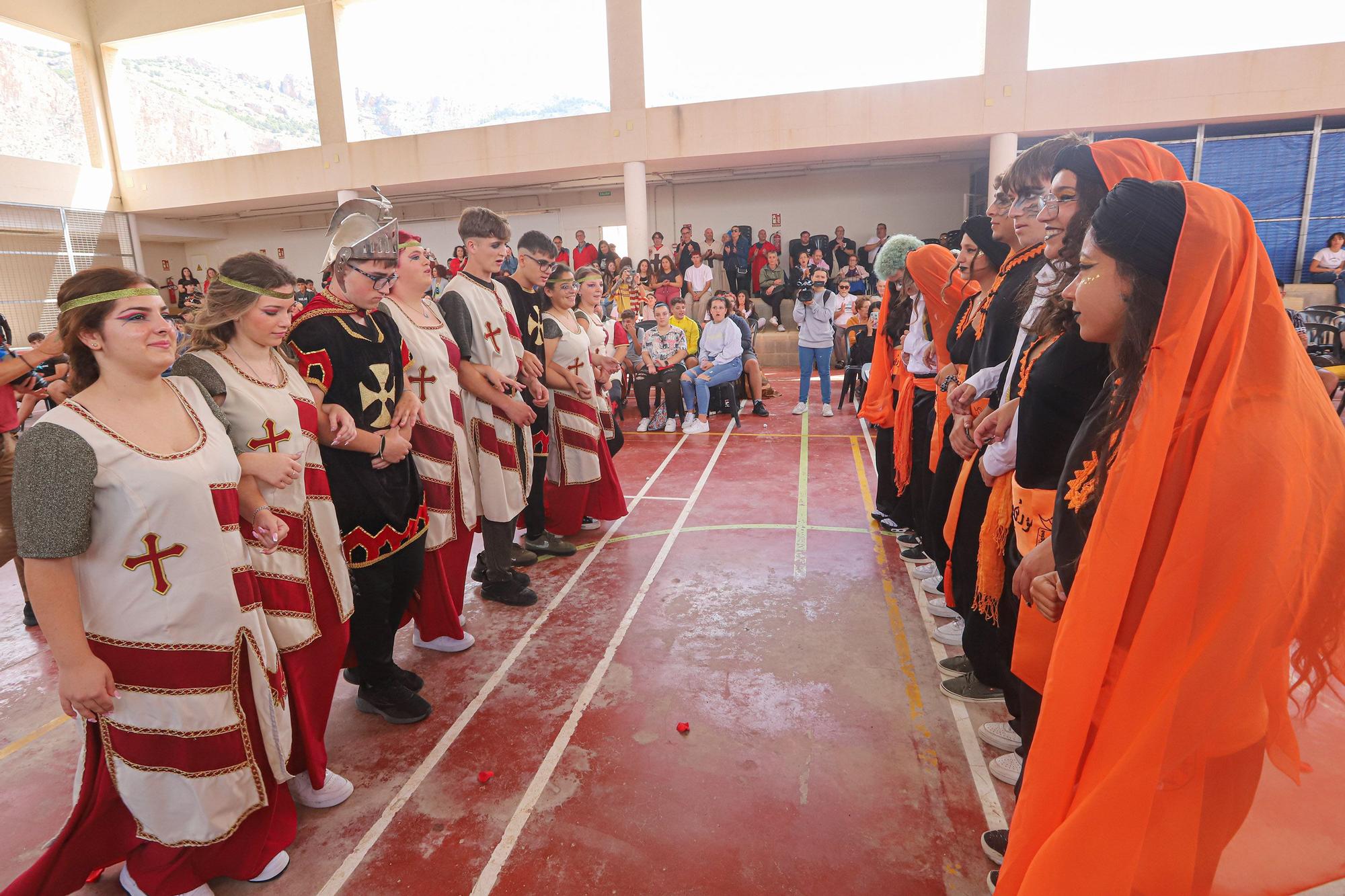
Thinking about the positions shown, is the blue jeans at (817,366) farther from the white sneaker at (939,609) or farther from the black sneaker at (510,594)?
the black sneaker at (510,594)

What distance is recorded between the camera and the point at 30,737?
2809 mm

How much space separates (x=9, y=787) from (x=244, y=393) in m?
1.82

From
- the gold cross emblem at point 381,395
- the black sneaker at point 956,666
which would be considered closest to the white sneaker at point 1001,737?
the black sneaker at point 956,666

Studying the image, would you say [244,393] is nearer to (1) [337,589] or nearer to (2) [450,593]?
(1) [337,589]

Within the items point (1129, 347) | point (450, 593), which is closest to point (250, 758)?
point (450, 593)

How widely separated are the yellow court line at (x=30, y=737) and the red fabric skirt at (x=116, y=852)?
1.14 metres

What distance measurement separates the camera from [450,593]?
3.25 metres

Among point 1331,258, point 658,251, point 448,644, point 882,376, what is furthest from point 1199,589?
point 1331,258

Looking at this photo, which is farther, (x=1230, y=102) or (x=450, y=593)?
(x=1230, y=102)

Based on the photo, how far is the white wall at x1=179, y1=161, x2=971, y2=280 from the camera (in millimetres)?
15711

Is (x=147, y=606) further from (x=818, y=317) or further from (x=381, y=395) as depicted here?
(x=818, y=317)

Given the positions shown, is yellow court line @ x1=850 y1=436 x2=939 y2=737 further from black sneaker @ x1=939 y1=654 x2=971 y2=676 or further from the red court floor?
black sneaker @ x1=939 y1=654 x2=971 y2=676

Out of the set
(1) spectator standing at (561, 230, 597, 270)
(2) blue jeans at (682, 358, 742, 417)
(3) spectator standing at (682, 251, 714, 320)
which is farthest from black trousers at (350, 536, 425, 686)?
(1) spectator standing at (561, 230, 597, 270)

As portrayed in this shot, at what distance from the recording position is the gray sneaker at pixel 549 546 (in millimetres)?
4516
